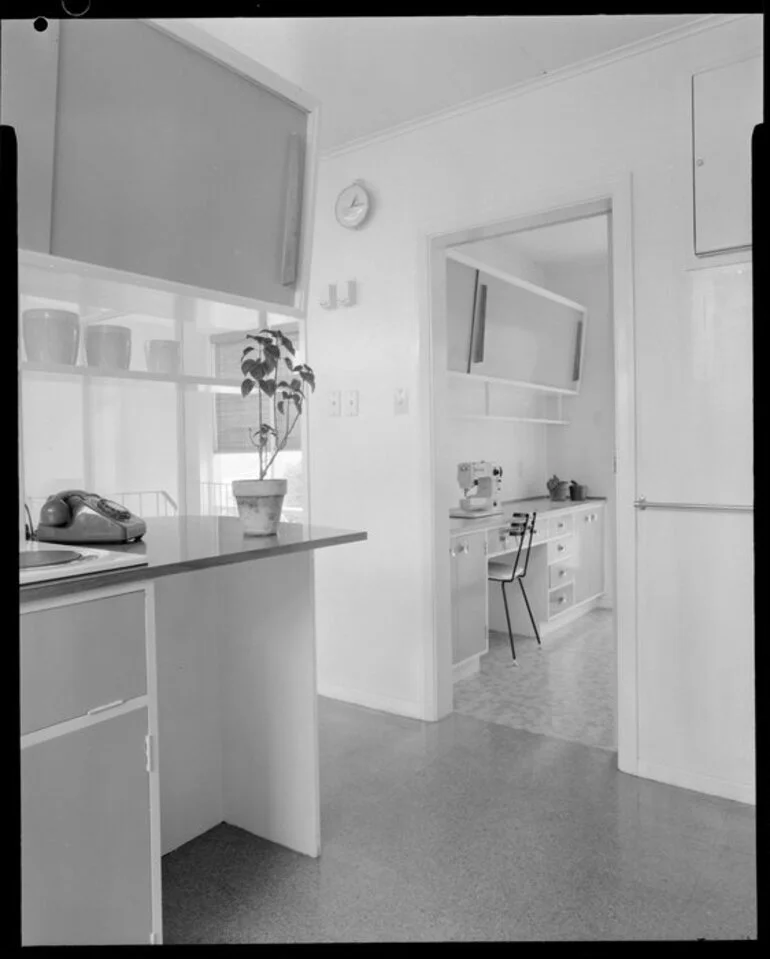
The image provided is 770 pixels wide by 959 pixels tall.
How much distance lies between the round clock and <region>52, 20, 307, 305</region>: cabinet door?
48.2 inches

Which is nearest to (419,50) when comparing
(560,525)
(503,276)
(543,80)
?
(543,80)

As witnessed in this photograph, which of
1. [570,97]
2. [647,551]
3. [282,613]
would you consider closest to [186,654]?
[282,613]

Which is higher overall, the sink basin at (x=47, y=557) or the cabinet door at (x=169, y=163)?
the cabinet door at (x=169, y=163)

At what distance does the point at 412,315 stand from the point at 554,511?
1735mm

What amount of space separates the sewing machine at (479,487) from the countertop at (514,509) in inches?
4.0

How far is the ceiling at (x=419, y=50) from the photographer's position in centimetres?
214

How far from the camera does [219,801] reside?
6.61 feet

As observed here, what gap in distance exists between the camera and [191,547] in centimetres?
151

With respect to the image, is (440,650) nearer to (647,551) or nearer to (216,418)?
(647,551)

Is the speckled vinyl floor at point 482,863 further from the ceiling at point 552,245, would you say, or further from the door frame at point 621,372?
the ceiling at point 552,245

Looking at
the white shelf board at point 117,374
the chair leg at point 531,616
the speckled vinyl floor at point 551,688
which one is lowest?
the speckled vinyl floor at point 551,688

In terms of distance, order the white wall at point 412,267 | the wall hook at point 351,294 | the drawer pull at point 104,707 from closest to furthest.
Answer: the drawer pull at point 104,707, the white wall at point 412,267, the wall hook at point 351,294

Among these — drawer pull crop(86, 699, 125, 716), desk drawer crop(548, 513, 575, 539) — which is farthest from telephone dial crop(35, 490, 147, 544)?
desk drawer crop(548, 513, 575, 539)

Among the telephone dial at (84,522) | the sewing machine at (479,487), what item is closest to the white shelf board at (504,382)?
the sewing machine at (479,487)
